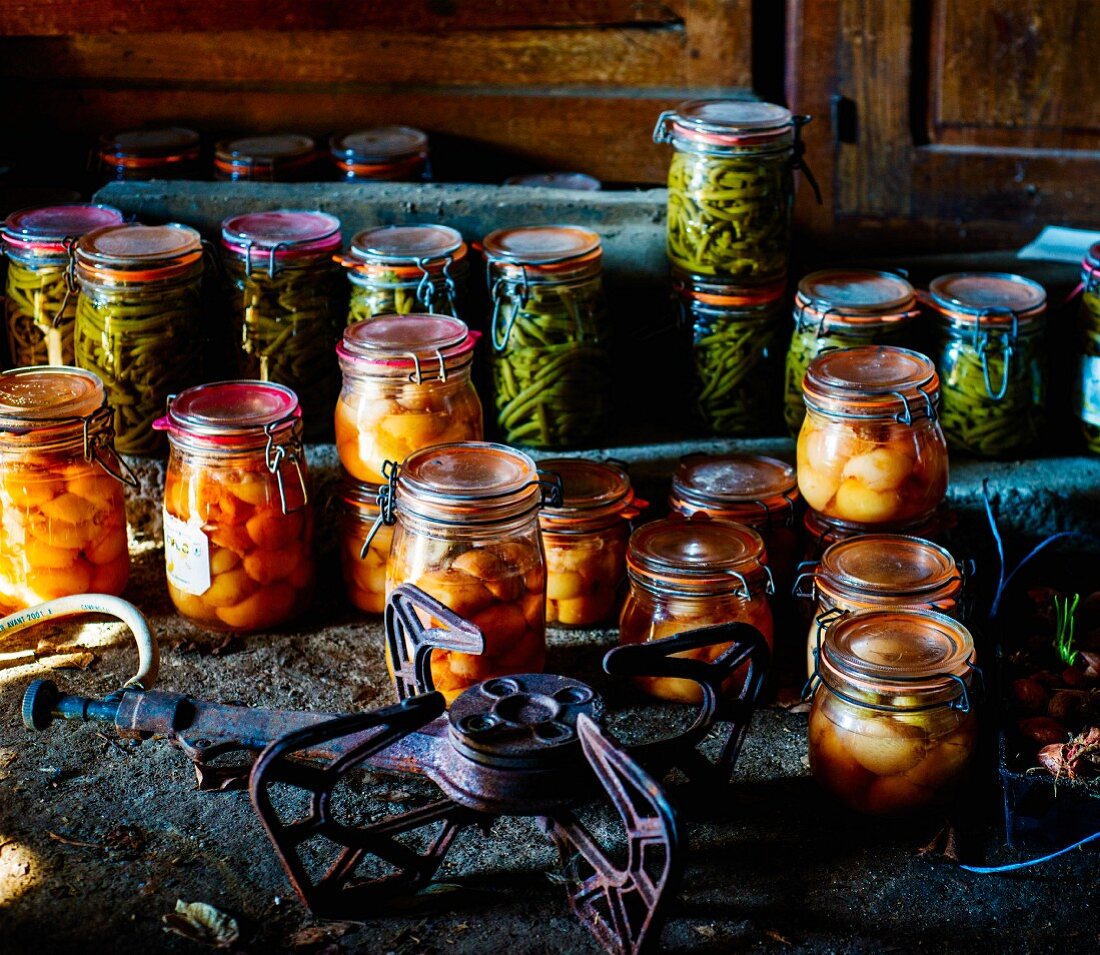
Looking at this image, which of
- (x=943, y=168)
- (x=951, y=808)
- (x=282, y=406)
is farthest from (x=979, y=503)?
(x=282, y=406)

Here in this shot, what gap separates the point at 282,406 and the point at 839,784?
3.68 ft

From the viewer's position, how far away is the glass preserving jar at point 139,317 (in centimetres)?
266

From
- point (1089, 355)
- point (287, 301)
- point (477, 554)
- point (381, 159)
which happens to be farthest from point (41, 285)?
→ point (1089, 355)

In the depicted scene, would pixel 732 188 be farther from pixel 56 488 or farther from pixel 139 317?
pixel 56 488

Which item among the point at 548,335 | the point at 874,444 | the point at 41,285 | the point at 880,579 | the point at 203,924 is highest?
the point at 41,285

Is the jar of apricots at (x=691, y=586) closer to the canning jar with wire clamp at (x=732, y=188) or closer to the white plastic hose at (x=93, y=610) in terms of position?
the canning jar with wire clamp at (x=732, y=188)

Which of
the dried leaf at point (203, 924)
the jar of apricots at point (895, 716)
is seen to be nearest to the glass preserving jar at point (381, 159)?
the jar of apricots at point (895, 716)

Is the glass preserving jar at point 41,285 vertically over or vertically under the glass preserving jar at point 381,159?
under

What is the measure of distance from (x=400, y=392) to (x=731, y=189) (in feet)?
2.45

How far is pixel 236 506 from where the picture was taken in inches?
96.0

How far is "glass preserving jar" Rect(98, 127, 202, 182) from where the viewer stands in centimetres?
337

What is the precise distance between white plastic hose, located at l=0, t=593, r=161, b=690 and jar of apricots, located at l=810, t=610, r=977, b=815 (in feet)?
3.59

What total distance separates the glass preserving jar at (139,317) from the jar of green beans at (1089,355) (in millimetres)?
1669

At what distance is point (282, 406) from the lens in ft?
→ 8.17
